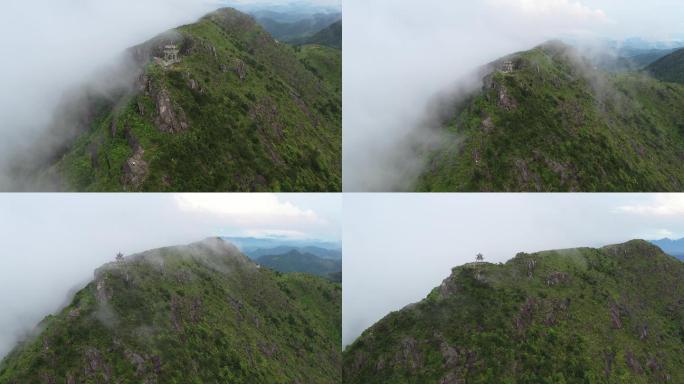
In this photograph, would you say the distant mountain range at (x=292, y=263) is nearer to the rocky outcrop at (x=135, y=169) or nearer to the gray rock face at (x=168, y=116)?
the gray rock face at (x=168, y=116)

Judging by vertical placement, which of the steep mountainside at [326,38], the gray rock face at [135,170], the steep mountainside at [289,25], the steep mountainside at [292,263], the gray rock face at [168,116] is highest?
the steep mountainside at [289,25]

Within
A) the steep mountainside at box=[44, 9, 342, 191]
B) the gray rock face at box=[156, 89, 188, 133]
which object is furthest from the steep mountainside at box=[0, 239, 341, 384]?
the gray rock face at box=[156, 89, 188, 133]

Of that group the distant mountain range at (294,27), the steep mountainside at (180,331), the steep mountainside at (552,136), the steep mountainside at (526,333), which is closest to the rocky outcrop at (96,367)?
the steep mountainside at (180,331)

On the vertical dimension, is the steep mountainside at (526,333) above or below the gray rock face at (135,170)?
below

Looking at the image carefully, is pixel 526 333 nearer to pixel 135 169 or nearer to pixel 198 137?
pixel 198 137

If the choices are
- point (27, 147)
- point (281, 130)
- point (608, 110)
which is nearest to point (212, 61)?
point (281, 130)
